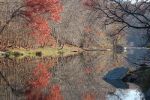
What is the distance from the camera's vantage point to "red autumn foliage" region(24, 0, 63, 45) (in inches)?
1734

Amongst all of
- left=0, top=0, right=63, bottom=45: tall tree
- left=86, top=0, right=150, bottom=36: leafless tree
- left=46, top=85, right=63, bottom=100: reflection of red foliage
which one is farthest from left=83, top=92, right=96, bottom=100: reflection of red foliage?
left=0, top=0, right=63, bottom=45: tall tree

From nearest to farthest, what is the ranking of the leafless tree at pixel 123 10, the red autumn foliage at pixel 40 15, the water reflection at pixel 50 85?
1. the leafless tree at pixel 123 10
2. the water reflection at pixel 50 85
3. the red autumn foliage at pixel 40 15

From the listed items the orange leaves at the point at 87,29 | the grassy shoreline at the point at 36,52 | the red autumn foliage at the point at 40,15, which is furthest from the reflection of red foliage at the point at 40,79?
the orange leaves at the point at 87,29

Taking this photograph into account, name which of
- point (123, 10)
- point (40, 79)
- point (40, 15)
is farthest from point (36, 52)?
point (123, 10)

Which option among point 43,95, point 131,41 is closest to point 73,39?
point 43,95

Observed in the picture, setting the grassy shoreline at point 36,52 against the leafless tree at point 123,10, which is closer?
the leafless tree at point 123,10

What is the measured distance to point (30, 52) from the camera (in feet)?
156

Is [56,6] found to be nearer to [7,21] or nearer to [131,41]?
[7,21]

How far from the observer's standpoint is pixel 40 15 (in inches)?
1857

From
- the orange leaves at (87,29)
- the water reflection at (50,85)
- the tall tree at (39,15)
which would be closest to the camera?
the water reflection at (50,85)

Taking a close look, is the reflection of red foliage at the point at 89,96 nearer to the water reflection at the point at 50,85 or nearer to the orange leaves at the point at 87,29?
the water reflection at the point at 50,85

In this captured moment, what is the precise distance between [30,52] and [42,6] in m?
5.14

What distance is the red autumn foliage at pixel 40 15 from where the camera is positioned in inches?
1734

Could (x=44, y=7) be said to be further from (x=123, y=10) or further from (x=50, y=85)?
(x=123, y=10)
